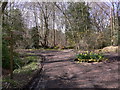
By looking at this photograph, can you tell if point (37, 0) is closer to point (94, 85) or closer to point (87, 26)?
point (87, 26)

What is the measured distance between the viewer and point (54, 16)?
27.7 meters

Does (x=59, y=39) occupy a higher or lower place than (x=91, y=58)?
higher

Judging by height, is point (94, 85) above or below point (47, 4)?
below

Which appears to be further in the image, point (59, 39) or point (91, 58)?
point (59, 39)

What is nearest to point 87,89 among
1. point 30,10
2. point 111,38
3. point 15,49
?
point 15,49

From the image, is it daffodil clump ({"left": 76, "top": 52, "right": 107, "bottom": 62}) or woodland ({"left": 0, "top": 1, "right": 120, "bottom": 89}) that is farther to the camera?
daffodil clump ({"left": 76, "top": 52, "right": 107, "bottom": 62})

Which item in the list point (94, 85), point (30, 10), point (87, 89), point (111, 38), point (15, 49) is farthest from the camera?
point (30, 10)

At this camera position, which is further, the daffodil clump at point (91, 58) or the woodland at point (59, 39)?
the daffodil clump at point (91, 58)

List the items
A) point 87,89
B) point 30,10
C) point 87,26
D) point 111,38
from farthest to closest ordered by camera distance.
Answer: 1. point 30,10
2. point 87,26
3. point 111,38
4. point 87,89

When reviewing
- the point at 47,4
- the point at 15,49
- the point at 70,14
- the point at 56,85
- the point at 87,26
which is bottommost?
the point at 56,85

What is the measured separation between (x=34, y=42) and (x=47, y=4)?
20.8 feet

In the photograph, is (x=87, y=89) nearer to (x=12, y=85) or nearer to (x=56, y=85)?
(x=56, y=85)

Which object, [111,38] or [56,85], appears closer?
[56,85]

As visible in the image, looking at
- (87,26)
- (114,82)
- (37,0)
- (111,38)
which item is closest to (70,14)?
(87,26)
